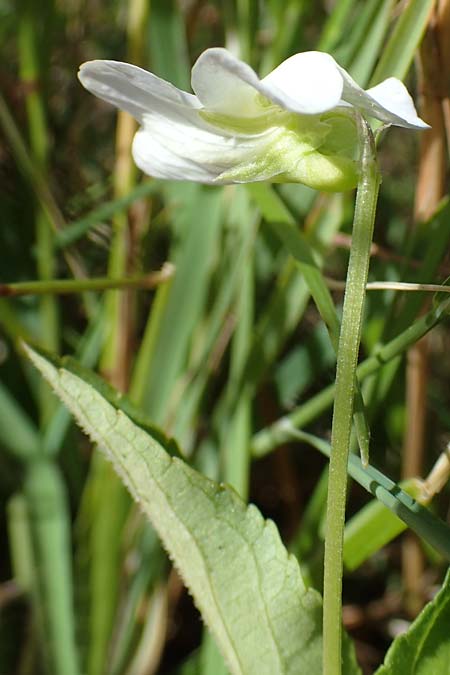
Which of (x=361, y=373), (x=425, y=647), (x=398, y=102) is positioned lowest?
(x=425, y=647)

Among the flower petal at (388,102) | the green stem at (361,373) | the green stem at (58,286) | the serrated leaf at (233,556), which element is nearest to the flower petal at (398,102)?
the flower petal at (388,102)

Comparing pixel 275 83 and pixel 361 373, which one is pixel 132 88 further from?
pixel 361 373

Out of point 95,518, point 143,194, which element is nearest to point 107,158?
point 143,194

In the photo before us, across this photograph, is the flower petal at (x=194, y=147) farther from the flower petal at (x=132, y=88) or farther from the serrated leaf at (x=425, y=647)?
the serrated leaf at (x=425, y=647)

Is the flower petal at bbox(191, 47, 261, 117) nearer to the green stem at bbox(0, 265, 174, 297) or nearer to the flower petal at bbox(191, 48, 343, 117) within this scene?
the flower petal at bbox(191, 48, 343, 117)

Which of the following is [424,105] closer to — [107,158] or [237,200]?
[237,200]

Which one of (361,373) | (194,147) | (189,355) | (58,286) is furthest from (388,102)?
(189,355)
